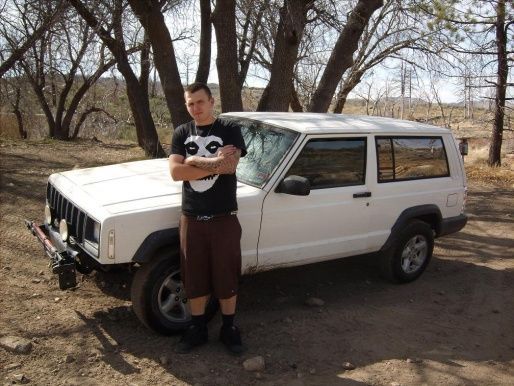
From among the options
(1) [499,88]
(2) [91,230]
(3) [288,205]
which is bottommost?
(2) [91,230]

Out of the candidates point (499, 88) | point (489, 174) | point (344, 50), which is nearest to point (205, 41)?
point (344, 50)

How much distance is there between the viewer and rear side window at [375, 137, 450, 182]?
5145 mm

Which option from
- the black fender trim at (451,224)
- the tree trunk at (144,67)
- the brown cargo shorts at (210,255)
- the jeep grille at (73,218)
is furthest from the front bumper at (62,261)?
the tree trunk at (144,67)

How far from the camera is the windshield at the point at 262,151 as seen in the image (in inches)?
175

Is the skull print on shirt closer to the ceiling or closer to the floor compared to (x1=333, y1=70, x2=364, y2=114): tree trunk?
A: closer to the floor

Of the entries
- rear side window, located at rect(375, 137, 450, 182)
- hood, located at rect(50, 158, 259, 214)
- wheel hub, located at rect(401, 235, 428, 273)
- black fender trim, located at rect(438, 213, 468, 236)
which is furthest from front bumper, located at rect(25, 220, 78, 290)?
black fender trim, located at rect(438, 213, 468, 236)

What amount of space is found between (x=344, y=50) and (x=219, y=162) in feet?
15.8

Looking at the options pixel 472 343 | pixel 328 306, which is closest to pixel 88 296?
pixel 328 306

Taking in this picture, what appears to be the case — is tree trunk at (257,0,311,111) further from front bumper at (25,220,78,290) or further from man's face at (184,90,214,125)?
front bumper at (25,220,78,290)

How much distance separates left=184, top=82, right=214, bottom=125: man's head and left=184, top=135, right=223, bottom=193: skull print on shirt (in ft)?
0.45

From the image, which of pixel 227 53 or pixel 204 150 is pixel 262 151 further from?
pixel 227 53

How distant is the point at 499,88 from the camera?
15703 mm

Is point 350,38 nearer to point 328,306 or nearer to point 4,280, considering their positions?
point 328,306

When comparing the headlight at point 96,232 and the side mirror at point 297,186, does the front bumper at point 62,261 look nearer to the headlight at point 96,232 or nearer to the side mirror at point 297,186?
the headlight at point 96,232
